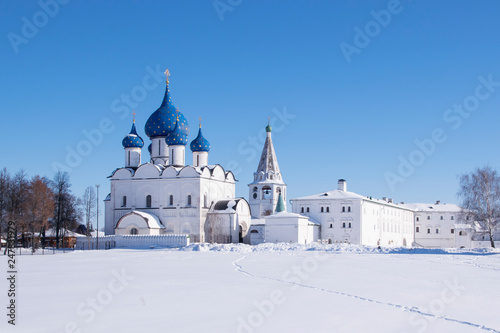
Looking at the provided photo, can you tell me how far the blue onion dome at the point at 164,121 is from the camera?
48.6m

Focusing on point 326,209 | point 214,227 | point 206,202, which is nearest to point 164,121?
point 206,202

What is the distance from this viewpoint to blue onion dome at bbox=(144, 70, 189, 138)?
159ft

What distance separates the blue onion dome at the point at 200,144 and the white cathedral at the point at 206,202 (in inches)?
3.4

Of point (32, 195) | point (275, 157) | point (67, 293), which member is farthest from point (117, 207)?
point (67, 293)

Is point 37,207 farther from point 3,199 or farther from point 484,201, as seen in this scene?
point 484,201

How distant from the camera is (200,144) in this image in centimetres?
4944

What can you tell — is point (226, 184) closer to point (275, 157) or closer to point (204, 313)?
point (275, 157)

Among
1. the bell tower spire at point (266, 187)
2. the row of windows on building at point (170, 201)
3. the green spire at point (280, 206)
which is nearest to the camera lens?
the row of windows on building at point (170, 201)

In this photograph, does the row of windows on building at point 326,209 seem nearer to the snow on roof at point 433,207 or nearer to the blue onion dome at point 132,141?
the blue onion dome at point 132,141

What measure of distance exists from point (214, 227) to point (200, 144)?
26.1 feet

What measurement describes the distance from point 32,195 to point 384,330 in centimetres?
3249

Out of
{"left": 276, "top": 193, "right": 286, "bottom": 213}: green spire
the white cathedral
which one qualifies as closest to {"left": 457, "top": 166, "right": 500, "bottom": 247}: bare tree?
the white cathedral

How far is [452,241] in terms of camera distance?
224ft

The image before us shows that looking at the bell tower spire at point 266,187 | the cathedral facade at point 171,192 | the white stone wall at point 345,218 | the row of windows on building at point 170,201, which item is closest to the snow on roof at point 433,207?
the white stone wall at point 345,218
